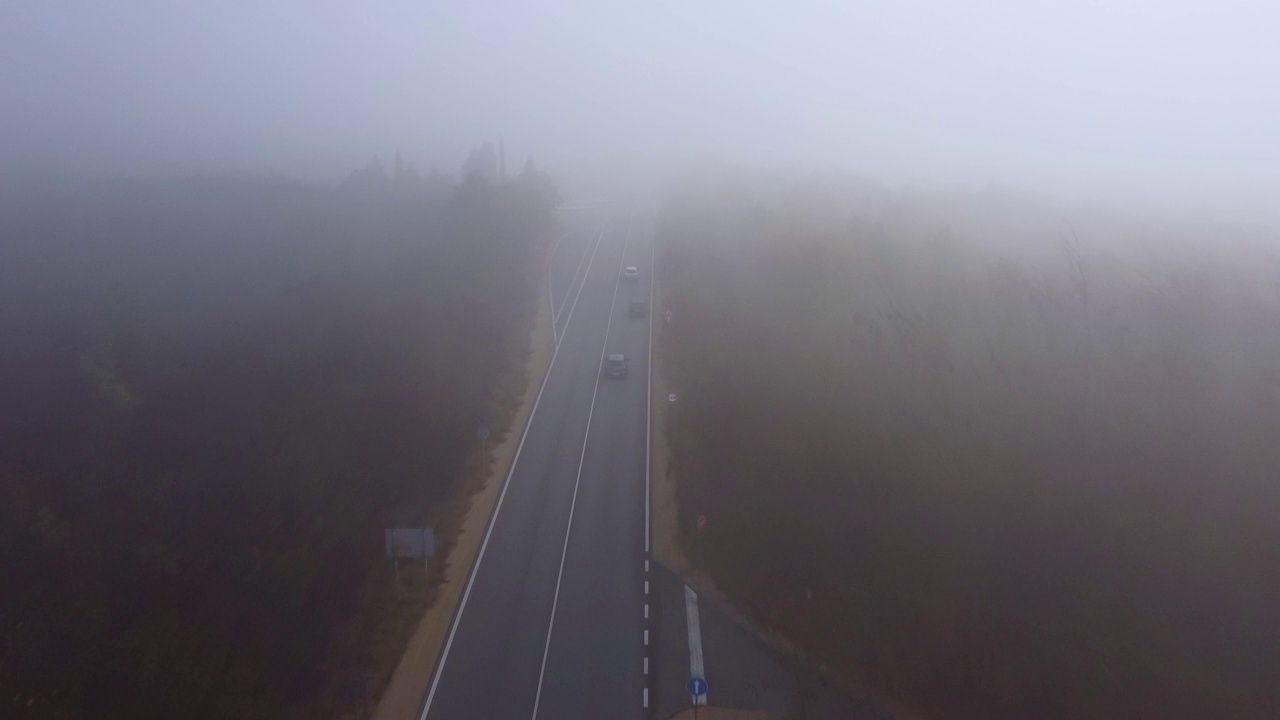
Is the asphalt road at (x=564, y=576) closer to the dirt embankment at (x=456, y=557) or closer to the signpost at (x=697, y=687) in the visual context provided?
the dirt embankment at (x=456, y=557)

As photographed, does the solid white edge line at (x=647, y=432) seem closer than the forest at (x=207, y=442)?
No

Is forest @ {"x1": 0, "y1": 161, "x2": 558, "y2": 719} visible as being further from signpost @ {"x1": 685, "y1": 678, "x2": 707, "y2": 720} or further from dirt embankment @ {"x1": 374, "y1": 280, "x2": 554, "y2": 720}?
signpost @ {"x1": 685, "y1": 678, "x2": 707, "y2": 720}

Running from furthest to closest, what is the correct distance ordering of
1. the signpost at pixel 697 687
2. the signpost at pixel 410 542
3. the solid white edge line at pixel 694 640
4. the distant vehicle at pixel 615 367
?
the distant vehicle at pixel 615 367 < the signpost at pixel 410 542 < the solid white edge line at pixel 694 640 < the signpost at pixel 697 687

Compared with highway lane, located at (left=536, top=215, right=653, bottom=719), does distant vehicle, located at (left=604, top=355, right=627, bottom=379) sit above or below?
above

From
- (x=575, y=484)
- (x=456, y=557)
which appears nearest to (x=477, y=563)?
(x=456, y=557)

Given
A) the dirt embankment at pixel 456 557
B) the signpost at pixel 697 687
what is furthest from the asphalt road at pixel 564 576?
the signpost at pixel 697 687

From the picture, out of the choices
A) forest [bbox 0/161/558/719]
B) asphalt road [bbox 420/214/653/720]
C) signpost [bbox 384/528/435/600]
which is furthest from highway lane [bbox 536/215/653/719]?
forest [bbox 0/161/558/719]
